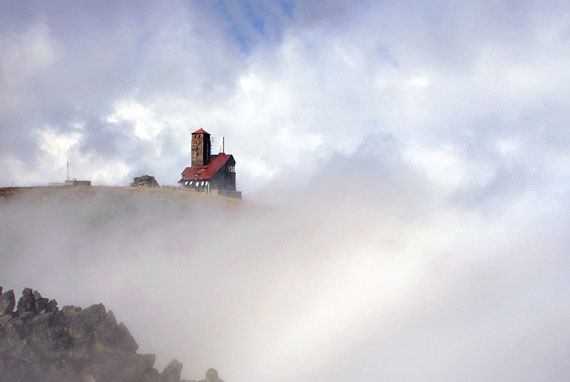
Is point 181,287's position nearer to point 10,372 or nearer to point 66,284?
point 66,284

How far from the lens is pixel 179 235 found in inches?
5861

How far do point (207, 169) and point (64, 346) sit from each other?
107 m

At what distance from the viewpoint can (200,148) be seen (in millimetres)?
168500

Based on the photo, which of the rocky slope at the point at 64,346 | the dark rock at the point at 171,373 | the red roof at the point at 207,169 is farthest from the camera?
the red roof at the point at 207,169

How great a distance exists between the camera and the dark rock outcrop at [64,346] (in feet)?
199

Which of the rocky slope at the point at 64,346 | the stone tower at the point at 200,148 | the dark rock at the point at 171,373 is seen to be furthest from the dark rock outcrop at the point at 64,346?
the stone tower at the point at 200,148

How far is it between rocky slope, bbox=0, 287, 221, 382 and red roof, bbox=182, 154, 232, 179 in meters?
99.5

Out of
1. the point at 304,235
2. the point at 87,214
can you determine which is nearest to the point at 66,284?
the point at 87,214

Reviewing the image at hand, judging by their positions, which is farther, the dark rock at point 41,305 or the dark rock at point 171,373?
the dark rock at point 171,373

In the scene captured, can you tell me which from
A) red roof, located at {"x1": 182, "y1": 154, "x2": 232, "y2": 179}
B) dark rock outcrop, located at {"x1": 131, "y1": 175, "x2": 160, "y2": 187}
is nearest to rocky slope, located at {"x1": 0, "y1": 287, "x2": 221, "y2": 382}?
dark rock outcrop, located at {"x1": 131, "y1": 175, "x2": 160, "y2": 187}

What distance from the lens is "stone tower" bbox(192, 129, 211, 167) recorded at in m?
168

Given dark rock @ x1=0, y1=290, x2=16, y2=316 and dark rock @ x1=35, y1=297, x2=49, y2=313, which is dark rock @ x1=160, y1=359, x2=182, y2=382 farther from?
dark rock @ x1=0, y1=290, x2=16, y2=316

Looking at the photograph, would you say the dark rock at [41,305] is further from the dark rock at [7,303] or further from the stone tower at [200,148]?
the stone tower at [200,148]

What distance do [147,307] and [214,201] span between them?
45339 millimetres
